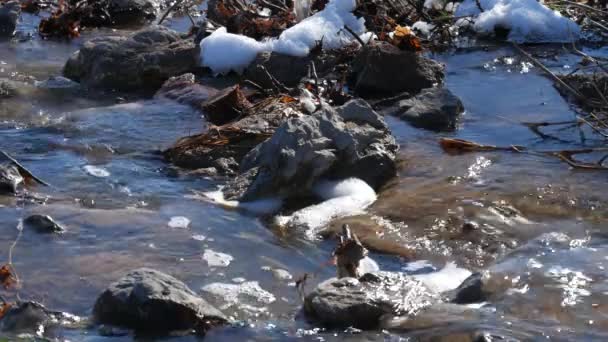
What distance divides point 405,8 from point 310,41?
1326 mm

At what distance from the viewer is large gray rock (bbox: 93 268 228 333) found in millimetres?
4293

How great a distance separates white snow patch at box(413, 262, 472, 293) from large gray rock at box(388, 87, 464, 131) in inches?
85.8

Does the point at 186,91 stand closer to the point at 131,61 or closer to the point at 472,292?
the point at 131,61

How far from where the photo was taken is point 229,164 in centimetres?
657

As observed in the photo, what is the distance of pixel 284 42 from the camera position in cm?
859

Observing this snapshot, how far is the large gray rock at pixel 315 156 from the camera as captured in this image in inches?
236

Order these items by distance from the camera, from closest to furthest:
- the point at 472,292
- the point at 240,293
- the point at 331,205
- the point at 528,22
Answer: the point at 472,292 < the point at 240,293 < the point at 331,205 < the point at 528,22

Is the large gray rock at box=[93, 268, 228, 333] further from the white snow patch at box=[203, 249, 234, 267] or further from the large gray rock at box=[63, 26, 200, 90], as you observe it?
the large gray rock at box=[63, 26, 200, 90]

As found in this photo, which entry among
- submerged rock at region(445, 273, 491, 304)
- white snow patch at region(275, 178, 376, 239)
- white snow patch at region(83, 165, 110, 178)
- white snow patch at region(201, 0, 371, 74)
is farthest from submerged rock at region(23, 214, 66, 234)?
white snow patch at region(201, 0, 371, 74)

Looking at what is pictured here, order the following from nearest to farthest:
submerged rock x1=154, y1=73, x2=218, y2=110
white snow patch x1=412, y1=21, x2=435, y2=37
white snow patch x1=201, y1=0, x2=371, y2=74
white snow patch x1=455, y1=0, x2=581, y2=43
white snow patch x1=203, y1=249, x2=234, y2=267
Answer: white snow patch x1=203, y1=249, x2=234, y2=267 → submerged rock x1=154, y1=73, x2=218, y2=110 → white snow patch x1=201, y1=0, x2=371, y2=74 → white snow patch x1=455, y1=0, x2=581, y2=43 → white snow patch x1=412, y1=21, x2=435, y2=37

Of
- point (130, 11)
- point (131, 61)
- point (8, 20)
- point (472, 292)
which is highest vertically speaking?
point (472, 292)

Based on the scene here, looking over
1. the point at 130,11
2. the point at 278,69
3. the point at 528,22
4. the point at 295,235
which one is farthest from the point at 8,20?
the point at 295,235

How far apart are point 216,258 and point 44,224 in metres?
0.94

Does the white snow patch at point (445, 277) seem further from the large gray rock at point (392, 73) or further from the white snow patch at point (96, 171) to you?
the large gray rock at point (392, 73)
